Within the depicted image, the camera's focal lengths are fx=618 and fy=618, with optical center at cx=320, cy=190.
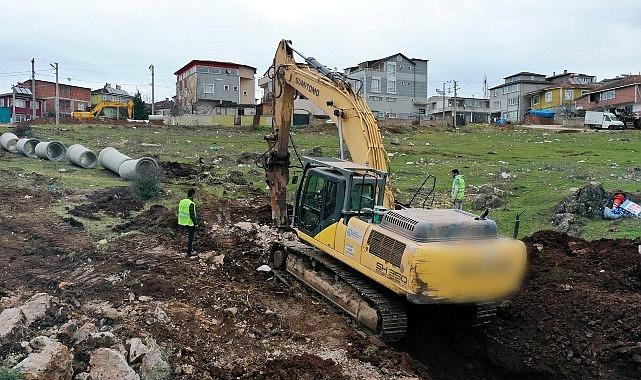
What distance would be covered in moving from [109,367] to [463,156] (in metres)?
26.0

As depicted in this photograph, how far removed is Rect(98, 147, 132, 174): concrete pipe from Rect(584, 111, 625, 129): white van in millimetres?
37074

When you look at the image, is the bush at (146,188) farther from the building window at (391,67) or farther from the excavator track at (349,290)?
the building window at (391,67)

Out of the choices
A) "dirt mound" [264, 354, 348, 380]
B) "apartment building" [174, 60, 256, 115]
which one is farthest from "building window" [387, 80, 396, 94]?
"dirt mound" [264, 354, 348, 380]

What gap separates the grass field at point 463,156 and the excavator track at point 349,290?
569 centimetres

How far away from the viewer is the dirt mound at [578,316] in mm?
8516

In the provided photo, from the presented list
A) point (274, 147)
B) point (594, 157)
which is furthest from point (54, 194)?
point (594, 157)

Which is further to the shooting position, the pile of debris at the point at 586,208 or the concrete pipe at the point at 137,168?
the concrete pipe at the point at 137,168

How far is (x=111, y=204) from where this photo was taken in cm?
1656

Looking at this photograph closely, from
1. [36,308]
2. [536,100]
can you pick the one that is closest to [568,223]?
[36,308]

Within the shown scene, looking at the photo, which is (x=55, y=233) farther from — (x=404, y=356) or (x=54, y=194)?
(x=404, y=356)

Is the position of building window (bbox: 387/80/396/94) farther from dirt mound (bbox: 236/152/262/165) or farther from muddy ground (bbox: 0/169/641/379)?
muddy ground (bbox: 0/169/641/379)

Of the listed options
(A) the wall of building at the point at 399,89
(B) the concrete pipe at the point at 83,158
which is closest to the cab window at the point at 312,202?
(B) the concrete pipe at the point at 83,158

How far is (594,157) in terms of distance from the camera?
28047 millimetres

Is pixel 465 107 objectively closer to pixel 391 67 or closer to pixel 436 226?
pixel 391 67
